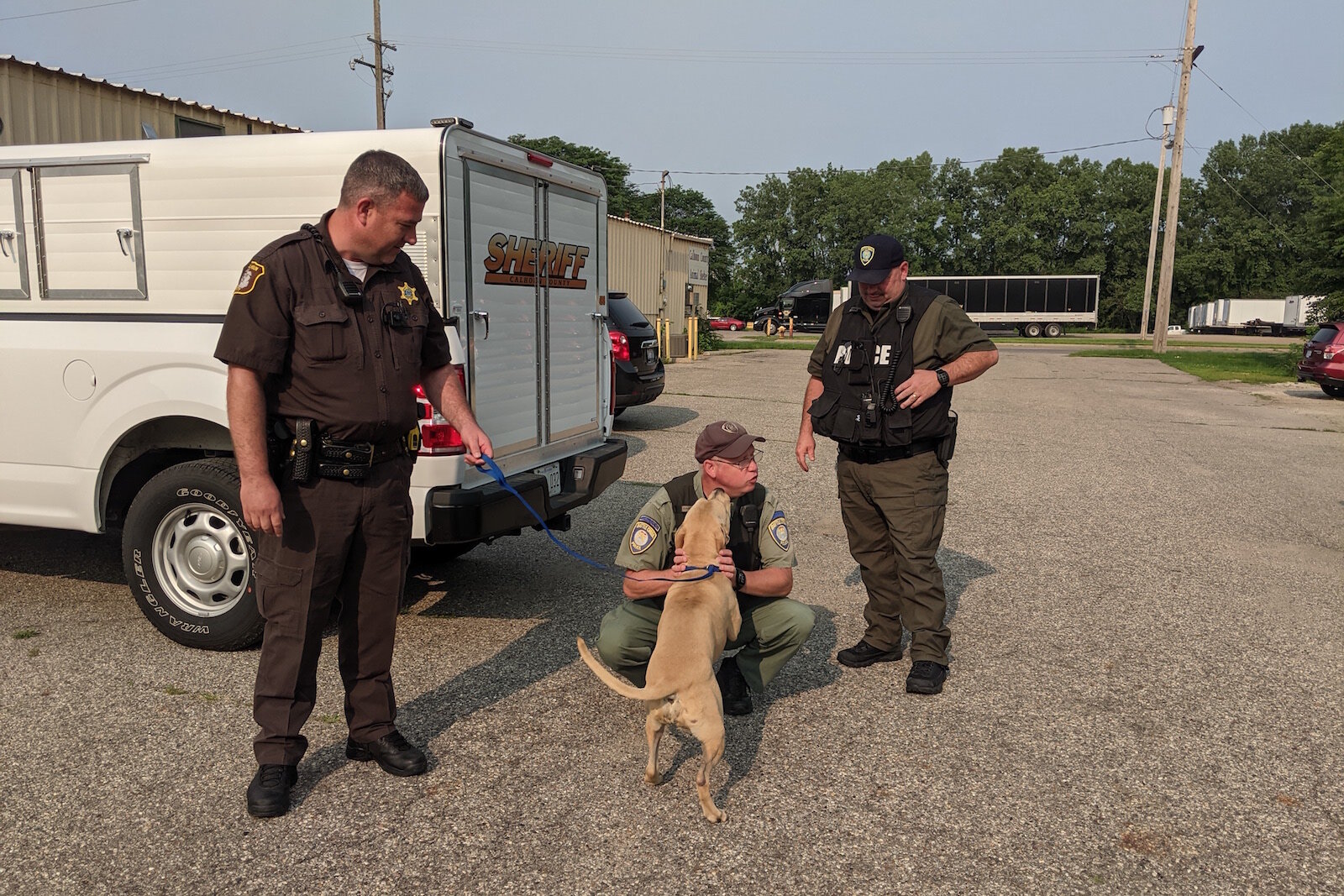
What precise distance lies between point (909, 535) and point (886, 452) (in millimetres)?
374

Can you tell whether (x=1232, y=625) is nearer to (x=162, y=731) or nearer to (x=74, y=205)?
(x=162, y=731)

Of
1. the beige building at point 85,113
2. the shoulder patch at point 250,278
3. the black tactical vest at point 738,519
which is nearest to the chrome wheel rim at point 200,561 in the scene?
the shoulder patch at point 250,278

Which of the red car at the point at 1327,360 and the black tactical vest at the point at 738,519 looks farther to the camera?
the red car at the point at 1327,360

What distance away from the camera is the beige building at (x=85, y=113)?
9.11 m

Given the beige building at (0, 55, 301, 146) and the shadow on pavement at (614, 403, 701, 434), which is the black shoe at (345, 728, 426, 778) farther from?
the shadow on pavement at (614, 403, 701, 434)

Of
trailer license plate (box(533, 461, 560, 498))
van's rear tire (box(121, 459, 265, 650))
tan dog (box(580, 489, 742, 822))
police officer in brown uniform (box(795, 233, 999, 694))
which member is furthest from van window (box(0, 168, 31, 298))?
police officer in brown uniform (box(795, 233, 999, 694))

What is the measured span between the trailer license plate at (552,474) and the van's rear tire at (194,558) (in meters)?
1.40

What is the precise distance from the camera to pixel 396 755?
3234 millimetres

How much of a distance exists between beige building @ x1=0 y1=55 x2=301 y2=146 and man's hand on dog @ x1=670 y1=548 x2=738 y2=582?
24.3ft

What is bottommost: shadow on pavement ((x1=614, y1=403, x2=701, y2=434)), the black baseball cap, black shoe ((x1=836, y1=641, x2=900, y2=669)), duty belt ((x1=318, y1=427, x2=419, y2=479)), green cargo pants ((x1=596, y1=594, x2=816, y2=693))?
black shoe ((x1=836, y1=641, x2=900, y2=669))

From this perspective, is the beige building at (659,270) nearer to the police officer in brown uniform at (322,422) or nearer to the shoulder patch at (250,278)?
the police officer in brown uniform at (322,422)

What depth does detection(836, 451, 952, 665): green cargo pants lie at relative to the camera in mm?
4125

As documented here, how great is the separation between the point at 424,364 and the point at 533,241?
1.64 metres

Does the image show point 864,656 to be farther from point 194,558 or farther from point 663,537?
point 194,558
